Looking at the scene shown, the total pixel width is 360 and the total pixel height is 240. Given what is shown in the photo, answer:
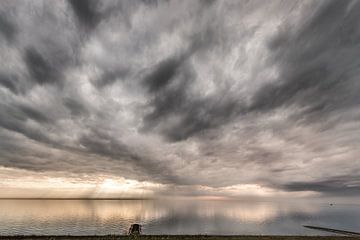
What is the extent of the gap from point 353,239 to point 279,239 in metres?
21.5

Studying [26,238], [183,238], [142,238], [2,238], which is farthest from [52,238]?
[183,238]

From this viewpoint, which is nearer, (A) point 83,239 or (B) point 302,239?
(A) point 83,239

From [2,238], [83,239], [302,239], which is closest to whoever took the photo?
[83,239]

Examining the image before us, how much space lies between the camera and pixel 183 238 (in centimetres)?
4734

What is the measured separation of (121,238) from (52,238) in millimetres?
13742

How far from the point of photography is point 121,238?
46719 millimetres

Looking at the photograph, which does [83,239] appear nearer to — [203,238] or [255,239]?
[203,238]

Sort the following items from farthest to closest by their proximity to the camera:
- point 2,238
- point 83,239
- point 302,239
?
point 302,239 < point 2,238 < point 83,239

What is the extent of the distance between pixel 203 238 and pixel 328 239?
101ft

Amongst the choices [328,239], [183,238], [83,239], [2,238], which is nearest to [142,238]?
[183,238]

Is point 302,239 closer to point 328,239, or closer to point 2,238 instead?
point 328,239

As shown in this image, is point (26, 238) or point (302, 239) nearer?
point (26, 238)

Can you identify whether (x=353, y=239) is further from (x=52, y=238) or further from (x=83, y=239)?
(x=52, y=238)

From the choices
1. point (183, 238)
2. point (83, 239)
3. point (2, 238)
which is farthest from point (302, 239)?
point (2, 238)
